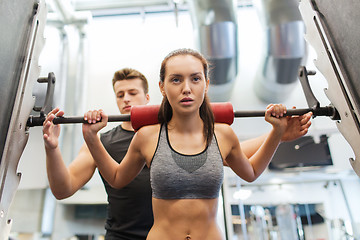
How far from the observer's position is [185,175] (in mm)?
780

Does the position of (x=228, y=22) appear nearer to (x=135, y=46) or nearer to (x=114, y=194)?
(x=135, y=46)

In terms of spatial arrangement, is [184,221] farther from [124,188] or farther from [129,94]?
[129,94]

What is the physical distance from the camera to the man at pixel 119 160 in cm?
90

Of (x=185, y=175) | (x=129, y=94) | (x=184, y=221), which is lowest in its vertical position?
(x=184, y=221)

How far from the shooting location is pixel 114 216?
121 cm

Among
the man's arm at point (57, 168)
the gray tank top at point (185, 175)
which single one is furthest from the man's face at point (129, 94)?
the gray tank top at point (185, 175)

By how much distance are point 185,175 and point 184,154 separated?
0.22ft

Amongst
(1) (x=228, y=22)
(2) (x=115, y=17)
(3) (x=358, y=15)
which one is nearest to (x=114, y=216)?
(3) (x=358, y=15)

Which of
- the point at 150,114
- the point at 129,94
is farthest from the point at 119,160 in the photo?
the point at 150,114

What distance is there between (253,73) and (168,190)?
2.33 meters

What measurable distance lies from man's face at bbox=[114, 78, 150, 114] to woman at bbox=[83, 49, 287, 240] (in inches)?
16.4

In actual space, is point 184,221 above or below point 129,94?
below

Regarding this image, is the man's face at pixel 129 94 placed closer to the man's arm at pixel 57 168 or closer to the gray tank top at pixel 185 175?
the man's arm at pixel 57 168

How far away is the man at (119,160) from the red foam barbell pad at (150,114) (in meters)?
0.23
